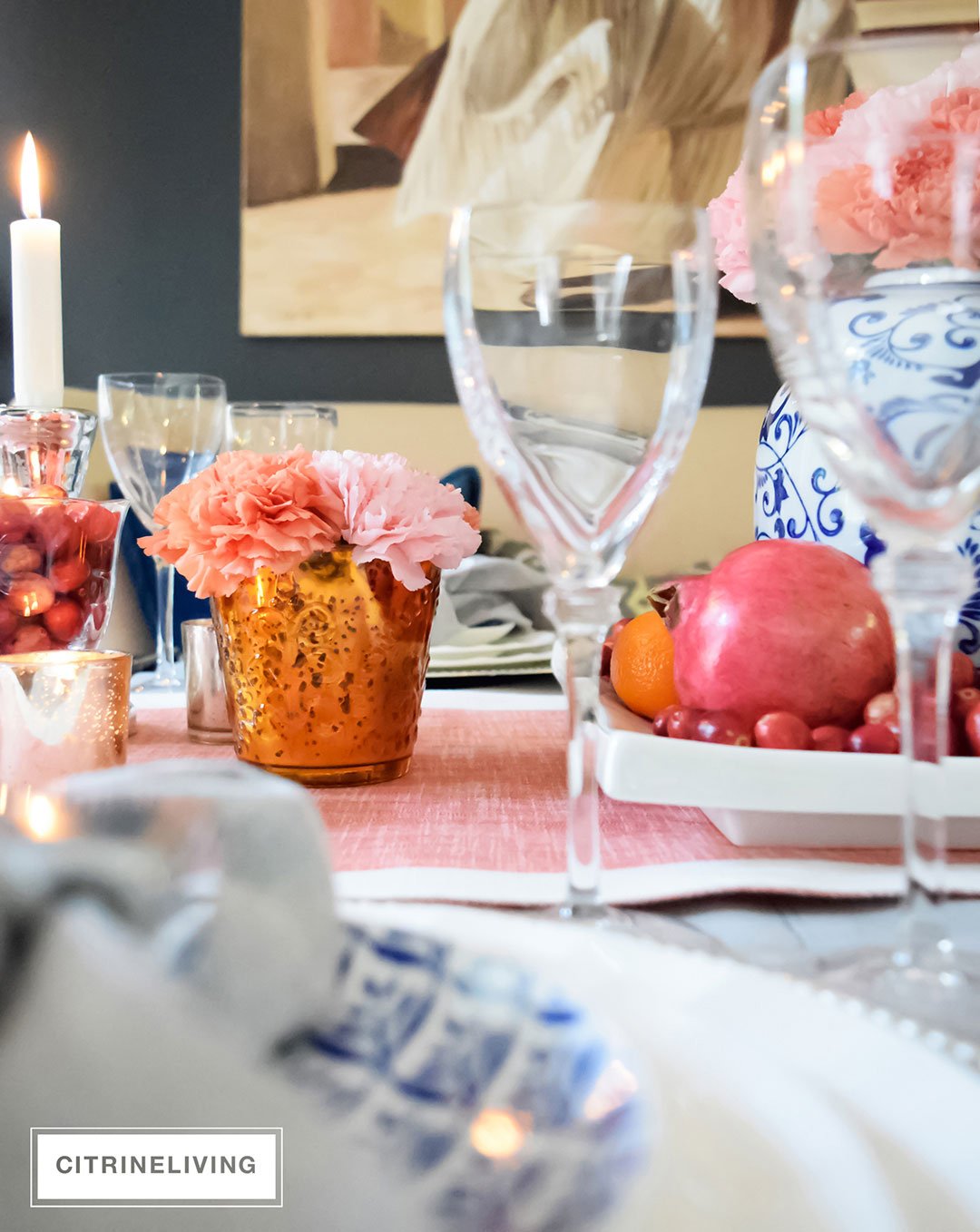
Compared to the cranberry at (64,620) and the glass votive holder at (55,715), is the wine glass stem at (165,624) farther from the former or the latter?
the glass votive holder at (55,715)

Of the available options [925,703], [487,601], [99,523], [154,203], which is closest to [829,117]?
[925,703]

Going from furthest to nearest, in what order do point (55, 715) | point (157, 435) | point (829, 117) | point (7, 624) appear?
point (157, 435), point (7, 624), point (55, 715), point (829, 117)

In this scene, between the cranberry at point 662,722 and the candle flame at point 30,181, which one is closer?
the cranberry at point 662,722

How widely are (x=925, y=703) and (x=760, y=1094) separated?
0.48 ft

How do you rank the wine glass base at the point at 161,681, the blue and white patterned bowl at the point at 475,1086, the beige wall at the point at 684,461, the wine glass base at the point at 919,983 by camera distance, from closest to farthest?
the blue and white patterned bowl at the point at 475,1086, the wine glass base at the point at 919,983, the wine glass base at the point at 161,681, the beige wall at the point at 684,461

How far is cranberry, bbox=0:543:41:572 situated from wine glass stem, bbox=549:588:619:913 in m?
0.41

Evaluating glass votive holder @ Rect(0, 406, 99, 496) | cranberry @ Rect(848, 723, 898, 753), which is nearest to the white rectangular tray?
cranberry @ Rect(848, 723, 898, 753)

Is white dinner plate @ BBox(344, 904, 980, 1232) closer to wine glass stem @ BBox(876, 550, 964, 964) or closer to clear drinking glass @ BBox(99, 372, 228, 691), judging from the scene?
wine glass stem @ BBox(876, 550, 964, 964)

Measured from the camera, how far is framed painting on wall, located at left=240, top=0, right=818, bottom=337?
2570 millimetres

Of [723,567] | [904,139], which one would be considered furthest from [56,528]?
[904,139]

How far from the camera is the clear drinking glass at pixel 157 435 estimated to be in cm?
94

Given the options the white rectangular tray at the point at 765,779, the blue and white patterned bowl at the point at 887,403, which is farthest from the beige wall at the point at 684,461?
the white rectangular tray at the point at 765,779

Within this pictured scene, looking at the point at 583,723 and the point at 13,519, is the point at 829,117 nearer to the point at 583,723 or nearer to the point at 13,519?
the point at 583,723

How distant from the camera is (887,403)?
288 millimetres
